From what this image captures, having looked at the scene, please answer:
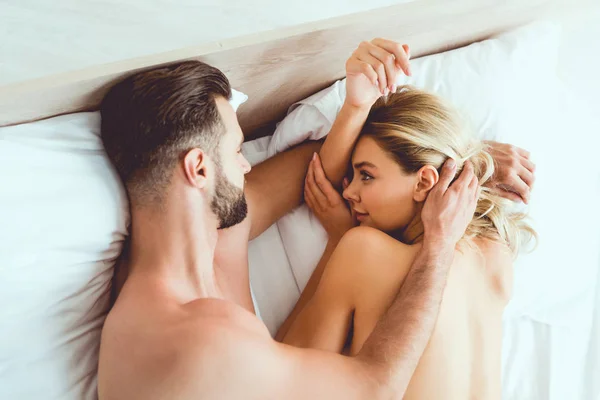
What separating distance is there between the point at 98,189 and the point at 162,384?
41 centimetres

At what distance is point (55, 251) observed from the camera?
3.25ft

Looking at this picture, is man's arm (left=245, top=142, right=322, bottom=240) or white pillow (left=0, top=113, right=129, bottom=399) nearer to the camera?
white pillow (left=0, top=113, right=129, bottom=399)

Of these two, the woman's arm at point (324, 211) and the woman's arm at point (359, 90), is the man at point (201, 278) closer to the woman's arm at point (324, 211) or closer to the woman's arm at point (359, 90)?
the woman's arm at point (359, 90)

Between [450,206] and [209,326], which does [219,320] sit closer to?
[209,326]

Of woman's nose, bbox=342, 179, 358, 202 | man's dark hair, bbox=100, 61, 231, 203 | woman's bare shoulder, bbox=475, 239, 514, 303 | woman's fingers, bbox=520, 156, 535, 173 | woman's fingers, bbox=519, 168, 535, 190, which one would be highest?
man's dark hair, bbox=100, 61, 231, 203

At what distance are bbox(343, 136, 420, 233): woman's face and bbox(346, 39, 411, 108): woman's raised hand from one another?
0.41 ft

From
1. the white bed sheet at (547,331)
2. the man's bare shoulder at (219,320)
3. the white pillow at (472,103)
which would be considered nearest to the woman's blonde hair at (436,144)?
the white pillow at (472,103)

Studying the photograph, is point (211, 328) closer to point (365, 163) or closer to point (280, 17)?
point (365, 163)

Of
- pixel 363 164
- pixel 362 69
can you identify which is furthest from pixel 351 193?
pixel 362 69

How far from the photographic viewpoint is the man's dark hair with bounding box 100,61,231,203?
102 cm

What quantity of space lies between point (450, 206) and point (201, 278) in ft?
1.78

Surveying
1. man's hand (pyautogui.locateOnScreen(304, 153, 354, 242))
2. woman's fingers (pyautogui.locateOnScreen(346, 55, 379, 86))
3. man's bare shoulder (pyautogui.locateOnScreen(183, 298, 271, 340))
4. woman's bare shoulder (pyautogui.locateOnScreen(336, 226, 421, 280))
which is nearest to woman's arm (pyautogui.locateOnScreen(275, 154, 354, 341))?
man's hand (pyautogui.locateOnScreen(304, 153, 354, 242))

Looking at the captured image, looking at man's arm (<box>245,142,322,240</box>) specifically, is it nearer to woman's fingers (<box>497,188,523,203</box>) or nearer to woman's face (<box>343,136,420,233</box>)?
woman's face (<box>343,136,420,233</box>)

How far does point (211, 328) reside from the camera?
878 mm
